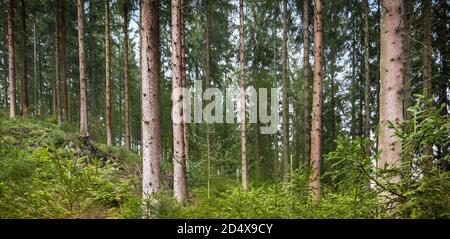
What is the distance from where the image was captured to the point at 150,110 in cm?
602

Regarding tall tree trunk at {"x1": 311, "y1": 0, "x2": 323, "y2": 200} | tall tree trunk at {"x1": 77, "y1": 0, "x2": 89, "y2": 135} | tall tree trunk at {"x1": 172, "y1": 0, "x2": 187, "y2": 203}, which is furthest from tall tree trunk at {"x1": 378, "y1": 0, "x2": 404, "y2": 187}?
tall tree trunk at {"x1": 77, "y1": 0, "x2": 89, "y2": 135}

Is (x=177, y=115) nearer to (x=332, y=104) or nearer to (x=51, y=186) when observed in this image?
(x=51, y=186)

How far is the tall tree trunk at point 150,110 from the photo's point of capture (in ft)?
19.3

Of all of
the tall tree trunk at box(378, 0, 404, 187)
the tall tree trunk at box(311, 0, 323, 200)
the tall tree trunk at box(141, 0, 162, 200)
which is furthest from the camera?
the tall tree trunk at box(311, 0, 323, 200)

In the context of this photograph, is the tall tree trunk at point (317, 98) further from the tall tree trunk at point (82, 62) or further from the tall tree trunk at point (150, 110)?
the tall tree trunk at point (82, 62)

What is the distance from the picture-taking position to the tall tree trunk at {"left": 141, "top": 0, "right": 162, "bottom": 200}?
19.3ft

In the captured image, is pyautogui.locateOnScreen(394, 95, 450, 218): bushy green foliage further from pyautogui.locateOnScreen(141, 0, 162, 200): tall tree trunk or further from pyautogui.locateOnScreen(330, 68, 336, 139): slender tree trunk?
pyautogui.locateOnScreen(330, 68, 336, 139): slender tree trunk

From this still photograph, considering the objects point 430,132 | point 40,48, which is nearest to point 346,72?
point 430,132

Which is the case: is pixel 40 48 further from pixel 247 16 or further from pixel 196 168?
pixel 196 168

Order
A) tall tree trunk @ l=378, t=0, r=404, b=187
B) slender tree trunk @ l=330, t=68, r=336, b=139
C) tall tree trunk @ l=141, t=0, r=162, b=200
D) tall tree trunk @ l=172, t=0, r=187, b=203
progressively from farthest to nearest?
slender tree trunk @ l=330, t=68, r=336, b=139
tall tree trunk @ l=172, t=0, r=187, b=203
tall tree trunk @ l=141, t=0, r=162, b=200
tall tree trunk @ l=378, t=0, r=404, b=187

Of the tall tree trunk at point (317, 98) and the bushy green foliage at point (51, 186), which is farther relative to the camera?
the tall tree trunk at point (317, 98)

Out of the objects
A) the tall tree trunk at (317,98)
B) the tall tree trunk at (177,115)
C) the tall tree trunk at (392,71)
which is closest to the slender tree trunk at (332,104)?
Answer: the tall tree trunk at (317,98)

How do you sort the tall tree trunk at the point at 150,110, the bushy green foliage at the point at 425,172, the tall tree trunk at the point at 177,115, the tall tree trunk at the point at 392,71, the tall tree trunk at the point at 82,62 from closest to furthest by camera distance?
the bushy green foliage at the point at 425,172 → the tall tree trunk at the point at 392,71 → the tall tree trunk at the point at 150,110 → the tall tree trunk at the point at 177,115 → the tall tree trunk at the point at 82,62

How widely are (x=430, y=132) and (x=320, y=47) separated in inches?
270
